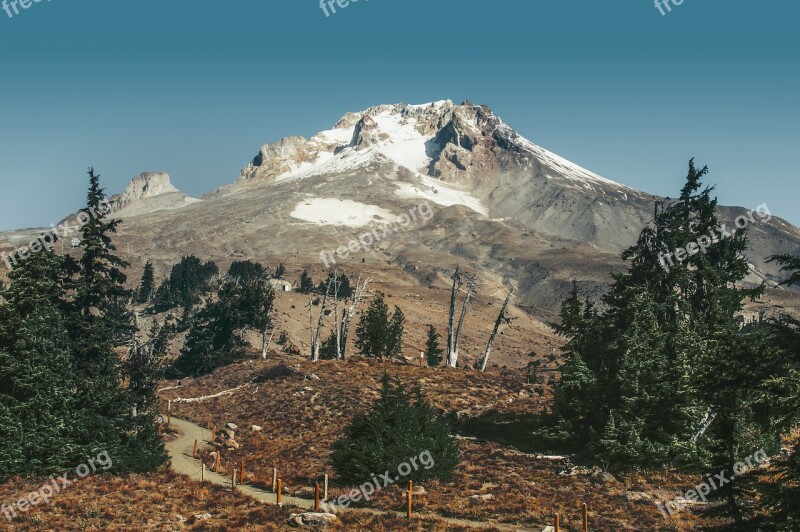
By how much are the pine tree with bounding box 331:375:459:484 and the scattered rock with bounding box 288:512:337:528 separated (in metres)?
4.27

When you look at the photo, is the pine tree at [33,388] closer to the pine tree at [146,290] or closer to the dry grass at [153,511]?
the dry grass at [153,511]

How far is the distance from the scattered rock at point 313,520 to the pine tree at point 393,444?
4270 millimetres

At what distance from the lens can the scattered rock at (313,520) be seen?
22.7 metres

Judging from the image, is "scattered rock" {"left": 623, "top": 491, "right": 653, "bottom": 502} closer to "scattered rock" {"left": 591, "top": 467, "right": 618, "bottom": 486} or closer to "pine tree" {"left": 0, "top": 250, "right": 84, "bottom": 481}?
"scattered rock" {"left": 591, "top": 467, "right": 618, "bottom": 486}

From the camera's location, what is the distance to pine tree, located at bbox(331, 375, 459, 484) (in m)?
27.4

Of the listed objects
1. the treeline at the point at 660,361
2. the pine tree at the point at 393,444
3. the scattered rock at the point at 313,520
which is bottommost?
the scattered rock at the point at 313,520

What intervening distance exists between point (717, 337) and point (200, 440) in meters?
34.7

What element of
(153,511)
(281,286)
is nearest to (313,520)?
(153,511)

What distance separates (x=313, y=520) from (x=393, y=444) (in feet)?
19.1

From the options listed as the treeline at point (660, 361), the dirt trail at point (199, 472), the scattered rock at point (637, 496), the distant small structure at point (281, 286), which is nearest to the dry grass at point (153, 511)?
the dirt trail at point (199, 472)

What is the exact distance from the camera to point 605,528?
2211 centimetres

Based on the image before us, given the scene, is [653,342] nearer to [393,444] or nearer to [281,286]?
[393,444]

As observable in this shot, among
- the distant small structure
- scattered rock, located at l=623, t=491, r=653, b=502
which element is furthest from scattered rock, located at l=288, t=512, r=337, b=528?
the distant small structure

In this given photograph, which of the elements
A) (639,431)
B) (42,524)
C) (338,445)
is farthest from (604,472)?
(42,524)
